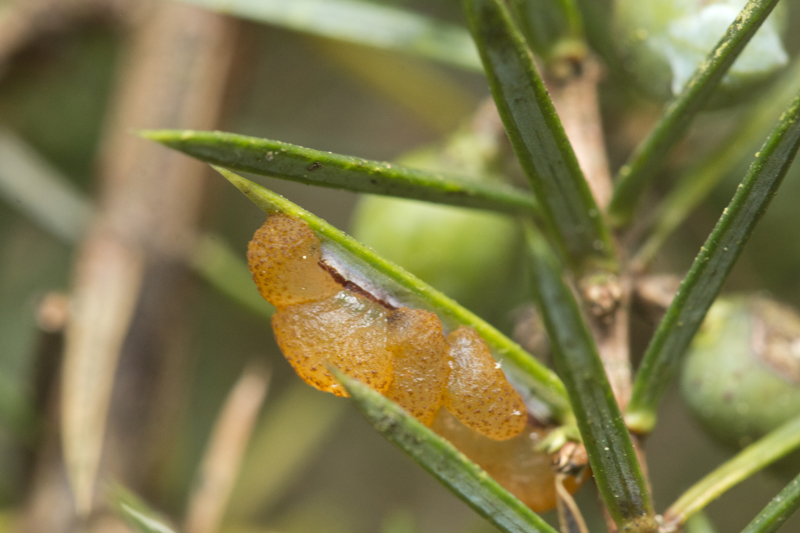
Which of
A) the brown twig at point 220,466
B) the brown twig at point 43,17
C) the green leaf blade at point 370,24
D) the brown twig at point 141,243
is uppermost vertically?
the green leaf blade at point 370,24

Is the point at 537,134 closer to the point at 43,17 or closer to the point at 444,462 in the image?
the point at 444,462

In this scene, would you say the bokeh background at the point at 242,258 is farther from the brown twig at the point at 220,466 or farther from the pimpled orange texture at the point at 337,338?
the pimpled orange texture at the point at 337,338

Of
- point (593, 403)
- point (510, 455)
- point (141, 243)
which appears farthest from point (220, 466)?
A: point (593, 403)

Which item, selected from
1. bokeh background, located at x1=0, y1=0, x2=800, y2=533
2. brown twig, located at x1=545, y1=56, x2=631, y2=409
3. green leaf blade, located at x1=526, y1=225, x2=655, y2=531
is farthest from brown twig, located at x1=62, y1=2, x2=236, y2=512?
green leaf blade, located at x1=526, y1=225, x2=655, y2=531

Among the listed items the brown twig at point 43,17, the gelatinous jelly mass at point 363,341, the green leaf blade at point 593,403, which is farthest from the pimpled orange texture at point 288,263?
the brown twig at point 43,17

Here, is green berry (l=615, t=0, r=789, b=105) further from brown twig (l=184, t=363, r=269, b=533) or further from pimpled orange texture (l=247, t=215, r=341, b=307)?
brown twig (l=184, t=363, r=269, b=533)

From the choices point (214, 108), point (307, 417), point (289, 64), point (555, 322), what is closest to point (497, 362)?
point (555, 322)

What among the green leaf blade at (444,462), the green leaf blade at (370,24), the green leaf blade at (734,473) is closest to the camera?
the green leaf blade at (444,462)
